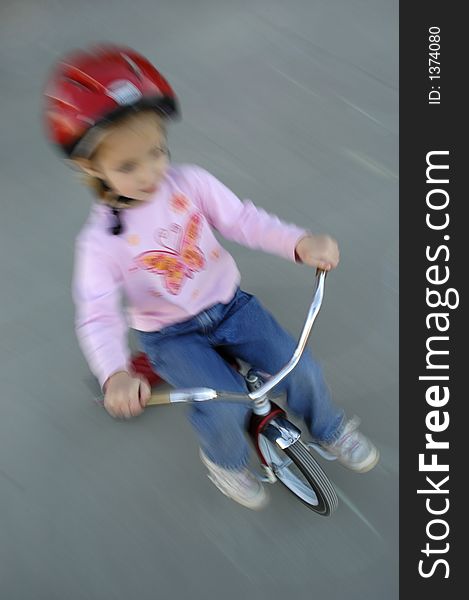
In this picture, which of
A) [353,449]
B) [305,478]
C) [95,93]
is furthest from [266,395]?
[95,93]

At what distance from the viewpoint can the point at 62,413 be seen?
6.71 feet

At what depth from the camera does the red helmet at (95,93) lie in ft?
3.96

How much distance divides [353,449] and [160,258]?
2.46 ft

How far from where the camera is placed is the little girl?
124cm

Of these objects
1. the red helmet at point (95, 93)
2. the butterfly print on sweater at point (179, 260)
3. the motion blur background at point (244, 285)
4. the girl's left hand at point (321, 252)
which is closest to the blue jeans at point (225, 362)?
the butterfly print on sweater at point (179, 260)

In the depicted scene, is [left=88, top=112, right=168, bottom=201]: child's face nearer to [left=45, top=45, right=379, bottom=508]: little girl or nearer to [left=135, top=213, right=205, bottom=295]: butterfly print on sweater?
[left=45, top=45, right=379, bottom=508]: little girl

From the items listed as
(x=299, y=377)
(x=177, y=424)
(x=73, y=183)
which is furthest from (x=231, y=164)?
(x=299, y=377)

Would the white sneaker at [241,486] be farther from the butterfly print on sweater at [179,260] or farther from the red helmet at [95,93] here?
the red helmet at [95,93]

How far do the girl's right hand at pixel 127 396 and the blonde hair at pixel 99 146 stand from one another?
38 centimetres

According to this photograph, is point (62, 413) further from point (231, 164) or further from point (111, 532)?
point (231, 164)

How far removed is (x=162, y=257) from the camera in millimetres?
1441

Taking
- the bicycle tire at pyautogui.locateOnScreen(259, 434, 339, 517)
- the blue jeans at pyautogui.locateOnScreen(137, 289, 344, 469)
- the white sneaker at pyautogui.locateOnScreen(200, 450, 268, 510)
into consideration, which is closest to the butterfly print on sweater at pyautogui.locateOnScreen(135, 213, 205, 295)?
the blue jeans at pyautogui.locateOnScreen(137, 289, 344, 469)

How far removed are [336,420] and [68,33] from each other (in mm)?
2325

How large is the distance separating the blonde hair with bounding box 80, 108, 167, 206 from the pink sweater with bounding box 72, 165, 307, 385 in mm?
35
